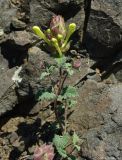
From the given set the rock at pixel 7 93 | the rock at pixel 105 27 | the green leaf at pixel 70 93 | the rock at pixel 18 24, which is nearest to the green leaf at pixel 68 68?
the green leaf at pixel 70 93

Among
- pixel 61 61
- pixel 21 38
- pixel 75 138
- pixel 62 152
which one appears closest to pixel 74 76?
pixel 21 38

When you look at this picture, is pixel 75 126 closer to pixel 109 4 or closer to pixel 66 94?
pixel 66 94

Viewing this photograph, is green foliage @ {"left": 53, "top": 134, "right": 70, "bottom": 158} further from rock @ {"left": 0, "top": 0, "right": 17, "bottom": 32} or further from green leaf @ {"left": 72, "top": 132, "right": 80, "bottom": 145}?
rock @ {"left": 0, "top": 0, "right": 17, "bottom": 32}

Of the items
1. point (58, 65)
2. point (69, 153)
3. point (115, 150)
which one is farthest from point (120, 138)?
point (58, 65)

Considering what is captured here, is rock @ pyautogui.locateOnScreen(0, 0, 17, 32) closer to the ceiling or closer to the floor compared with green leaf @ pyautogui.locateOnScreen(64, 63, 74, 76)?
closer to the floor

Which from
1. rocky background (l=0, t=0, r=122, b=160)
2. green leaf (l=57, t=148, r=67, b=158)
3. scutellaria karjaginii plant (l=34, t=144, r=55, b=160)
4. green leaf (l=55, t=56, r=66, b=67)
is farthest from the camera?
rocky background (l=0, t=0, r=122, b=160)

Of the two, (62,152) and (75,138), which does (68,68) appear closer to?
(75,138)

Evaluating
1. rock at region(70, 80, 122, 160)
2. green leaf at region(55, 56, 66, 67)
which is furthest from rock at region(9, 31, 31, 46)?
green leaf at region(55, 56, 66, 67)
